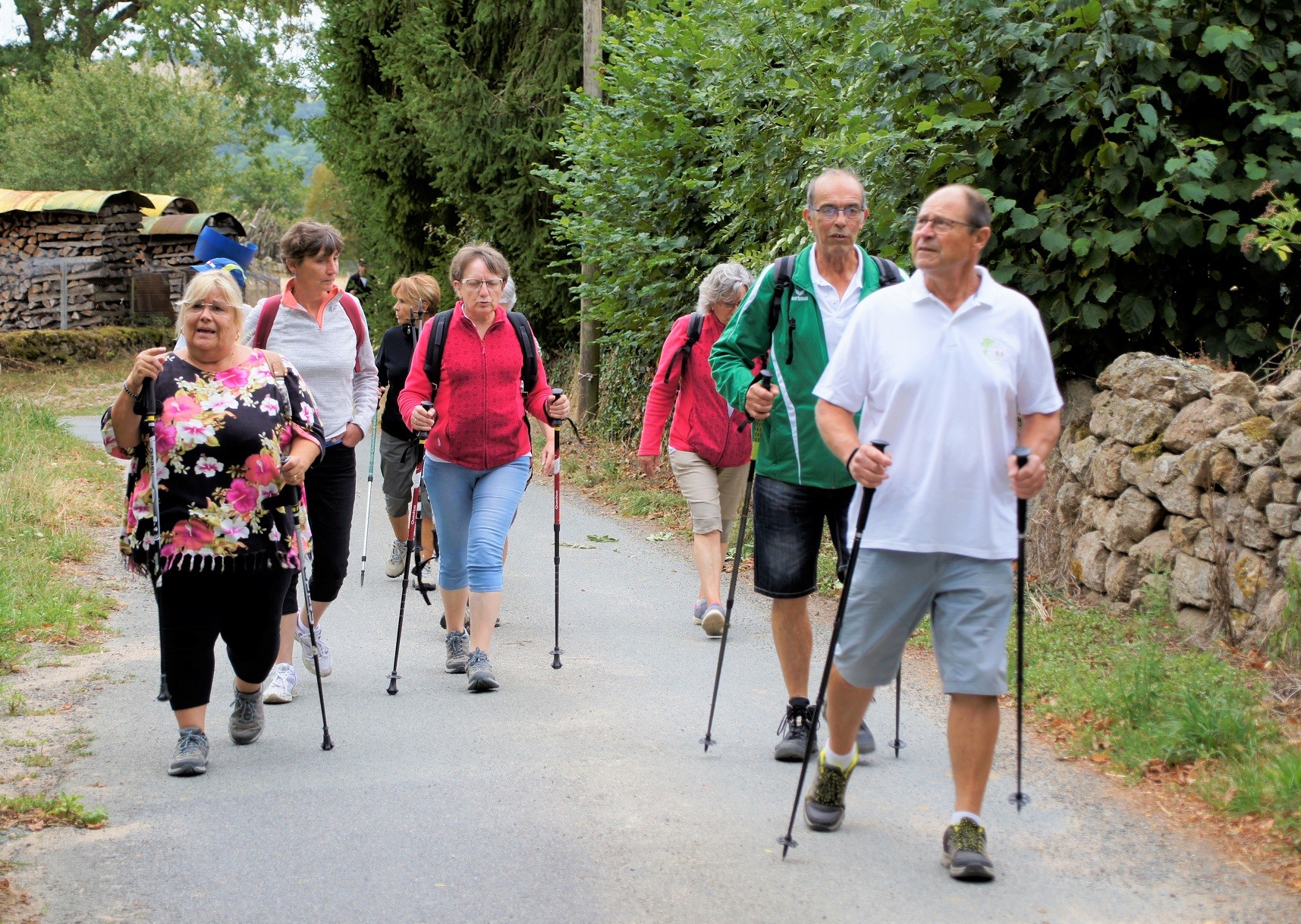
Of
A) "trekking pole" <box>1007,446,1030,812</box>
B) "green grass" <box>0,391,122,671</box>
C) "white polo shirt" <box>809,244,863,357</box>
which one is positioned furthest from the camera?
"green grass" <box>0,391,122,671</box>

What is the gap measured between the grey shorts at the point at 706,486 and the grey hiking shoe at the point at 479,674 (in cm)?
173

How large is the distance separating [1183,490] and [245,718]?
4471mm

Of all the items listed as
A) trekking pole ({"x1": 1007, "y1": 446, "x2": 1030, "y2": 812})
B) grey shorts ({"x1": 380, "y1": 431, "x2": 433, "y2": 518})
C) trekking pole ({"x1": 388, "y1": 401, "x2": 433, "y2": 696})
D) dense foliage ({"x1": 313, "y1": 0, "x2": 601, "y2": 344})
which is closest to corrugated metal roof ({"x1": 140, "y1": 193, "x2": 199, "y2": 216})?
dense foliage ({"x1": 313, "y1": 0, "x2": 601, "y2": 344})

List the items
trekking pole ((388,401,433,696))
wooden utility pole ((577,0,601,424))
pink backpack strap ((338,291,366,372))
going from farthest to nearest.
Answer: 1. wooden utility pole ((577,0,601,424))
2. pink backpack strap ((338,291,366,372))
3. trekking pole ((388,401,433,696))

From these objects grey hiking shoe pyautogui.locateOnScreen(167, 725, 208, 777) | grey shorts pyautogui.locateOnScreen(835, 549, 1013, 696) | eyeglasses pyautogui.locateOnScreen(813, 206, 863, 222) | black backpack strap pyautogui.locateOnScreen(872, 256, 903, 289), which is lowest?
grey hiking shoe pyautogui.locateOnScreen(167, 725, 208, 777)

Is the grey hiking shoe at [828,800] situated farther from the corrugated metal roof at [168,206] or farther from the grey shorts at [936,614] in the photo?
the corrugated metal roof at [168,206]

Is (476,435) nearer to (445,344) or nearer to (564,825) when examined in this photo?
(445,344)

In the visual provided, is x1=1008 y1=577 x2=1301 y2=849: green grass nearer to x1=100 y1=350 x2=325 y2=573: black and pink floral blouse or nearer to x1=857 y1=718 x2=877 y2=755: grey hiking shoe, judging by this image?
x1=857 y1=718 x2=877 y2=755: grey hiking shoe

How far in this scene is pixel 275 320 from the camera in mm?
6289

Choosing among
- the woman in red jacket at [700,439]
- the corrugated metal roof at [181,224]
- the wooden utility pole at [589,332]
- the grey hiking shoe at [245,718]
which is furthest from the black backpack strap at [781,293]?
the corrugated metal roof at [181,224]

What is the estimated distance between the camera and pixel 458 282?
21.7 feet

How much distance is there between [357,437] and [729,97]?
5699mm

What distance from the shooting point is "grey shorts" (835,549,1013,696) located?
4.01 metres

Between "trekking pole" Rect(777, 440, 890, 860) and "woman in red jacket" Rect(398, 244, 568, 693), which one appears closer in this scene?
"trekking pole" Rect(777, 440, 890, 860)
